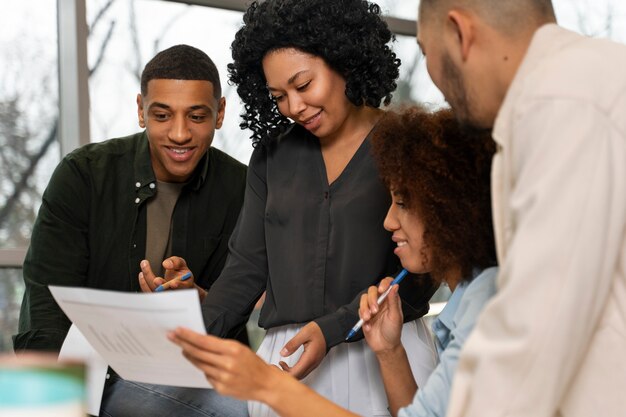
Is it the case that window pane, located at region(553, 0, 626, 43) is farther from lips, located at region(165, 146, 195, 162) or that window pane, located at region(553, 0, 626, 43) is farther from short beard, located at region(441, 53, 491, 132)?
Answer: short beard, located at region(441, 53, 491, 132)

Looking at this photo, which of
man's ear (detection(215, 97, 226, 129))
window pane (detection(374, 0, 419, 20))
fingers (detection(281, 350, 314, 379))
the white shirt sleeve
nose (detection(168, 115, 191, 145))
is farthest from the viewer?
window pane (detection(374, 0, 419, 20))

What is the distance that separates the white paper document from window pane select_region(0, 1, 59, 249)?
1.94 meters

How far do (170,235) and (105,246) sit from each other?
7.1 inches

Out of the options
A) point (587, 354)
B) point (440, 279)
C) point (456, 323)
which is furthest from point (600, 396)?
point (440, 279)

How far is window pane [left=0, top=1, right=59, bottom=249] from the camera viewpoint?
3.26m

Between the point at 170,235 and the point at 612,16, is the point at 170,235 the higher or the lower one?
the lower one

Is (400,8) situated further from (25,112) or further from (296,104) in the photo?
(296,104)

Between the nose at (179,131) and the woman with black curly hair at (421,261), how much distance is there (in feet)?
2.47

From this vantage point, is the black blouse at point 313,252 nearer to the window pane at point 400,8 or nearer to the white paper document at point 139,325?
the white paper document at point 139,325

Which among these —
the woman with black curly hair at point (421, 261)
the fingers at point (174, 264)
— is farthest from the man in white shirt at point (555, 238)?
the fingers at point (174, 264)

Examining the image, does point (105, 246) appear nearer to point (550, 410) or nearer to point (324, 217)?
point (324, 217)

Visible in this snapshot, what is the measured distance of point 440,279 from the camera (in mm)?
1650

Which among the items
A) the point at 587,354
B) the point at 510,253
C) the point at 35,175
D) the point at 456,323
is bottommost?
the point at 35,175

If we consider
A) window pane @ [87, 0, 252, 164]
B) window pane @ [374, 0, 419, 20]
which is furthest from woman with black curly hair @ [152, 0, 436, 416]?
window pane @ [374, 0, 419, 20]
